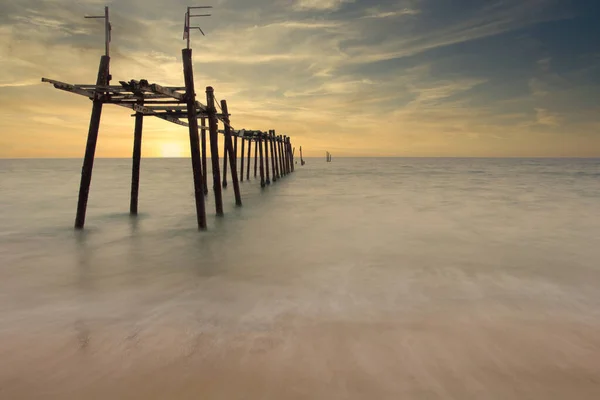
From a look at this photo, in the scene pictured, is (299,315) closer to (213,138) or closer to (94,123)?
(94,123)

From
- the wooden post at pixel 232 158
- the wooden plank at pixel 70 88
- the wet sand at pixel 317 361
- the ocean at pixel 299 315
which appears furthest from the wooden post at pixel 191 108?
the wet sand at pixel 317 361

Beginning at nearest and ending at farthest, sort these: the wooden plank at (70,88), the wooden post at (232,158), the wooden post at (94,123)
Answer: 1. the wooden plank at (70,88)
2. the wooden post at (94,123)
3. the wooden post at (232,158)

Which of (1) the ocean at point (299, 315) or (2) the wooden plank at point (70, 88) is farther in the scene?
(2) the wooden plank at point (70, 88)

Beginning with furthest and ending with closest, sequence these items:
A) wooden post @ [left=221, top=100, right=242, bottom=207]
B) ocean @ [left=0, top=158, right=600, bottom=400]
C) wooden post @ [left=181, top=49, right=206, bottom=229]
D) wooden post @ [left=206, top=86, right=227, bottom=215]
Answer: wooden post @ [left=221, top=100, right=242, bottom=207]
wooden post @ [left=206, top=86, right=227, bottom=215]
wooden post @ [left=181, top=49, right=206, bottom=229]
ocean @ [left=0, top=158, right=600, bottom=400]

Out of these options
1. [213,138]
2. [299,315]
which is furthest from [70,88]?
[299,315]

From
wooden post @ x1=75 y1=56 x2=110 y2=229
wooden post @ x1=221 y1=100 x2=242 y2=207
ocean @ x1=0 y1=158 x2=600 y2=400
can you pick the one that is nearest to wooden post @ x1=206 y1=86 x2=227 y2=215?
wooden post @ x1=221 y1=100 x2=242 y2=207

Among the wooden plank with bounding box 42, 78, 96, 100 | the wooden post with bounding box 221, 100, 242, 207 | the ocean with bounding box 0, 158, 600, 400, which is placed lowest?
the ocean with bounding box 0, 158, 600, 400

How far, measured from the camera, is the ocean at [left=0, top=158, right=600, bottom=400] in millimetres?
3041

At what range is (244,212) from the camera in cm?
1375

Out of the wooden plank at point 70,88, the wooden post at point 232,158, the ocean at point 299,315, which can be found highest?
the wooden plank at point 70,88

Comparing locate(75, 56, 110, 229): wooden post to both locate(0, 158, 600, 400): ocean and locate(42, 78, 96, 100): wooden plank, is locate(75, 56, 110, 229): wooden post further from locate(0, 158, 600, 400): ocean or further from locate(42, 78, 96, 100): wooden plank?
locate(0, 158, 600, 400): ocean

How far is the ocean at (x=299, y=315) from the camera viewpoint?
3.04m

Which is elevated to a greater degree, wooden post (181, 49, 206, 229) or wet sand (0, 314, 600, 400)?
wooden post (181, 49, 206, 229)

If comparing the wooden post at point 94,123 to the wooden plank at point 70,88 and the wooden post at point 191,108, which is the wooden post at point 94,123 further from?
the wooden post at point 191,108
